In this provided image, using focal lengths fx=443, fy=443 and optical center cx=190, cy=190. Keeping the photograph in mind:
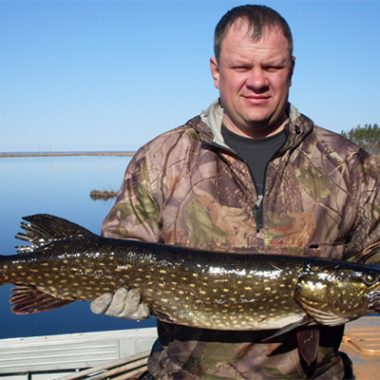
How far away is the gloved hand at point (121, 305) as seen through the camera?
2.62m

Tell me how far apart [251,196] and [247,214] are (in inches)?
4.5

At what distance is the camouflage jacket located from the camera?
2598 mm

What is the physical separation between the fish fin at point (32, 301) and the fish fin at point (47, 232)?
9.9 inches

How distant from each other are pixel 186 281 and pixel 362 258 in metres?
1.15

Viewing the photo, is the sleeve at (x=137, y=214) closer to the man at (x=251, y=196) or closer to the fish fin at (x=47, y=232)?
the man at (x=251, y=196)

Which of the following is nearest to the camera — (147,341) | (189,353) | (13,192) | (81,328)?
(189,353)

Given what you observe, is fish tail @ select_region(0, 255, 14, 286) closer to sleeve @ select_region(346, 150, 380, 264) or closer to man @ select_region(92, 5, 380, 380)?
man @ select_region(92, 5, 380, 380)

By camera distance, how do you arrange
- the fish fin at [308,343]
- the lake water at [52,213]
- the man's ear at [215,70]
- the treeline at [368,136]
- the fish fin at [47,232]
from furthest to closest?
the treeline at [368,136] < the lake water at [52,213] < the man's ear at [215,70] < the fish fin at [47,232] < the fish fin at [308,343]

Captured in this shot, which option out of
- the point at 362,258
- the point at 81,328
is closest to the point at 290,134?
the point at 362,258

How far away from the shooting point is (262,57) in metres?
2.76

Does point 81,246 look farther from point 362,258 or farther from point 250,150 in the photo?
point 362,258

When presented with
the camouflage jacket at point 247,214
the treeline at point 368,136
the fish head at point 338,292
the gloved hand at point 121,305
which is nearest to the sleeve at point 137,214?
the camouflage jacket at point 247,214

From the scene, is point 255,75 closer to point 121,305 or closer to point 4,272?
point 121,305

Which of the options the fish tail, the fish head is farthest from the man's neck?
the fish tail
